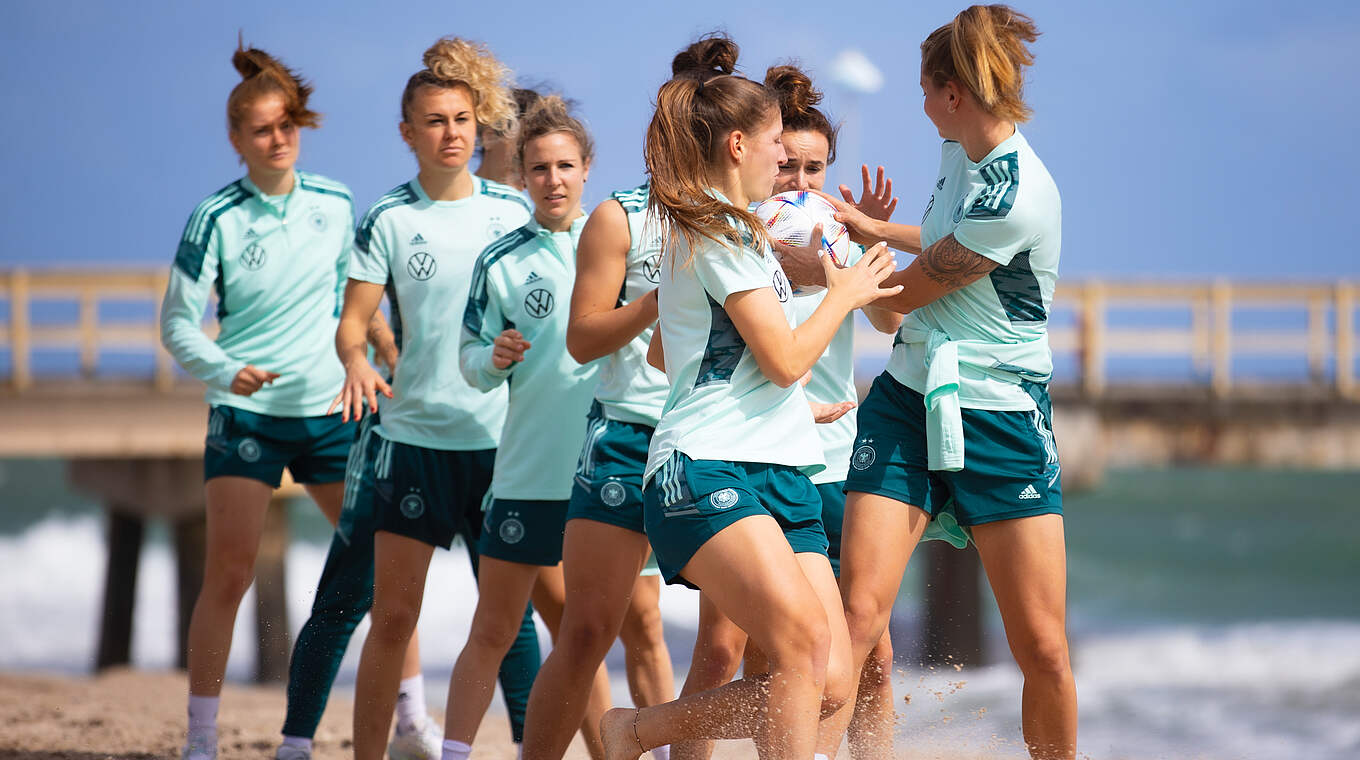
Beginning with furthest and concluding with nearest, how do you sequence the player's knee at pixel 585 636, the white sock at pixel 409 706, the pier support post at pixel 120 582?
1. the pier support post at pixel 120 582
2. the white sock at pixel 409 706
3. the player's knee at pixel 585 636

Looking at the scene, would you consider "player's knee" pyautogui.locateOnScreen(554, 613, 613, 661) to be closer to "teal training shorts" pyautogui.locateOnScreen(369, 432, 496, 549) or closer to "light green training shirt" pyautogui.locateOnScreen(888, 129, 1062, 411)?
"teal training shorts" pyautogui.locateOnScreen(369, 432, 496, 549)

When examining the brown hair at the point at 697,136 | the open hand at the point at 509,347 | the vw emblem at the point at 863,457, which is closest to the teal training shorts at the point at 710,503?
the vw emblem at the point at 863,457

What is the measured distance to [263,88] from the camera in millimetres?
4844

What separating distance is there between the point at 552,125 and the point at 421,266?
2.24ft

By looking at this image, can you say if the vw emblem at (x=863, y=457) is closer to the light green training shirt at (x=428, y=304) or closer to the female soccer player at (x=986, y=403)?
the female soccer player at (x=986, y=403)

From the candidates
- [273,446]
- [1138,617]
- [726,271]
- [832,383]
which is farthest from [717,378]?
[1138,617]

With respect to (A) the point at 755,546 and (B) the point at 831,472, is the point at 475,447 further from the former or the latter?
(A) the point at 755,546

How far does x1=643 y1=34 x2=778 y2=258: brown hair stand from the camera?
3.13 metres

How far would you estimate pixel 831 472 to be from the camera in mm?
4055

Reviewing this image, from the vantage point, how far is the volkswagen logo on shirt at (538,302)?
4.22m

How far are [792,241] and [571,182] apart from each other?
1.03m

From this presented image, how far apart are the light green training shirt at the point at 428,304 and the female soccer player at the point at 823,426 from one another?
102 cm

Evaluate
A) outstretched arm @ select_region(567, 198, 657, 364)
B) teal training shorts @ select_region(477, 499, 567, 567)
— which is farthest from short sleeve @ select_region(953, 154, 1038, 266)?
teal training shorts @ select_region(477, 499, 567, 567)

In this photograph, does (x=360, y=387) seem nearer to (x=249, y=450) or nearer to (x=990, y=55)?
(x=249, y=450)
